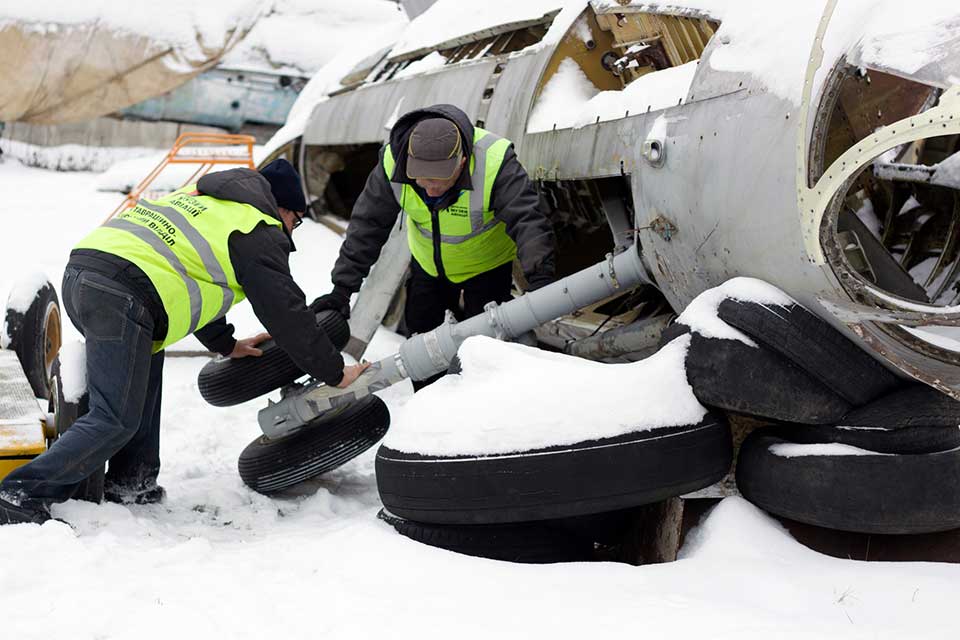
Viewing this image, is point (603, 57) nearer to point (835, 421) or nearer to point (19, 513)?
point (835, 421)

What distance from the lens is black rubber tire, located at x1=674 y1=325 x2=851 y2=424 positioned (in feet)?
10.7

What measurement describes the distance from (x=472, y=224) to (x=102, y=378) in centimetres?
176

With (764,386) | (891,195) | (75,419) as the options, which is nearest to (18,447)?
(75,419)

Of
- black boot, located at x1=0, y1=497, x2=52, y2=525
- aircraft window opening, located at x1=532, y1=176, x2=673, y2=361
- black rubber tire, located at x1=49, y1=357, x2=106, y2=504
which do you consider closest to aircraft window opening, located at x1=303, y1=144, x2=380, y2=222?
aircraft window opening, located at x1=532, y1=176, x2=673, y2=361

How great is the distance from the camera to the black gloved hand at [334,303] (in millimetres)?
4828

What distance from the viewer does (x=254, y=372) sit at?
15.1 ft

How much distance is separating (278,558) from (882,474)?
1911mm

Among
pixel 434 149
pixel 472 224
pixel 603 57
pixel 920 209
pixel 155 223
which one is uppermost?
pixel 603 57

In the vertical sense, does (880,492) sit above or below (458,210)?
below

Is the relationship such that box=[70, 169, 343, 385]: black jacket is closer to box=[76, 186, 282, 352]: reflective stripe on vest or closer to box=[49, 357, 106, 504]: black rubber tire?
box=[76, 186, 282, 352]: reflective stripe on vest

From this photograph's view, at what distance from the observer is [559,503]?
3342 mm

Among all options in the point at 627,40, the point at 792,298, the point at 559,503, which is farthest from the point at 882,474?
the point at 627,40

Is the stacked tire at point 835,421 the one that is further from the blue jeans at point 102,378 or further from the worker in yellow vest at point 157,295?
the blue jeans at point 102,378

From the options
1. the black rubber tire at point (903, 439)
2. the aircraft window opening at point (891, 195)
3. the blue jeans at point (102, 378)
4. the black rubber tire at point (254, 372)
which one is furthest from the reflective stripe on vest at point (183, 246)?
the black rubber tire at point (903, 439)
